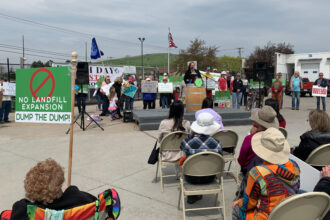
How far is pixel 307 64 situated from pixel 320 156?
119ft

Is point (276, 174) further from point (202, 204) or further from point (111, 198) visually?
point (202, 204)

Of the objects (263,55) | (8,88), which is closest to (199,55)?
(263,55)

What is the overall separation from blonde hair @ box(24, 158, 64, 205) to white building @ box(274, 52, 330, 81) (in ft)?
114

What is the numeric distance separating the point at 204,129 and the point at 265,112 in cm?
79

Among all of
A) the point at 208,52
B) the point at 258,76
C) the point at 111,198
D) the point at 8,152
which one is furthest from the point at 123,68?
the point at 208,52

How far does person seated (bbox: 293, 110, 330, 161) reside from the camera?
11.4 feet

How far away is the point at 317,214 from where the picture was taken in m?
2.10

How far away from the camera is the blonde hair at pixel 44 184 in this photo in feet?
6.17

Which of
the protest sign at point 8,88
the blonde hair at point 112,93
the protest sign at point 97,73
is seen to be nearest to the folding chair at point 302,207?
the blonde hair at point 112,93

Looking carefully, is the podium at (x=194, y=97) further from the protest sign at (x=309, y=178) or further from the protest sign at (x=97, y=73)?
the protest sign at (x=97, y=73)

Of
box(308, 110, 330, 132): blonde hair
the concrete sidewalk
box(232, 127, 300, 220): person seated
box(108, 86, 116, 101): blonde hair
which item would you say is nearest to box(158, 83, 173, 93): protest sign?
box(108, 86, 116, 101): blonde hair

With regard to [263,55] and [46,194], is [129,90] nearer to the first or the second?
[46,194]

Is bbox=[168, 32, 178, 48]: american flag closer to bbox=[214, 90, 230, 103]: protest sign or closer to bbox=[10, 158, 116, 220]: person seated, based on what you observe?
bbox=[214, 90, 230, 103]: protest sign

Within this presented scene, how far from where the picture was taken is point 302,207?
2020 millimetres
